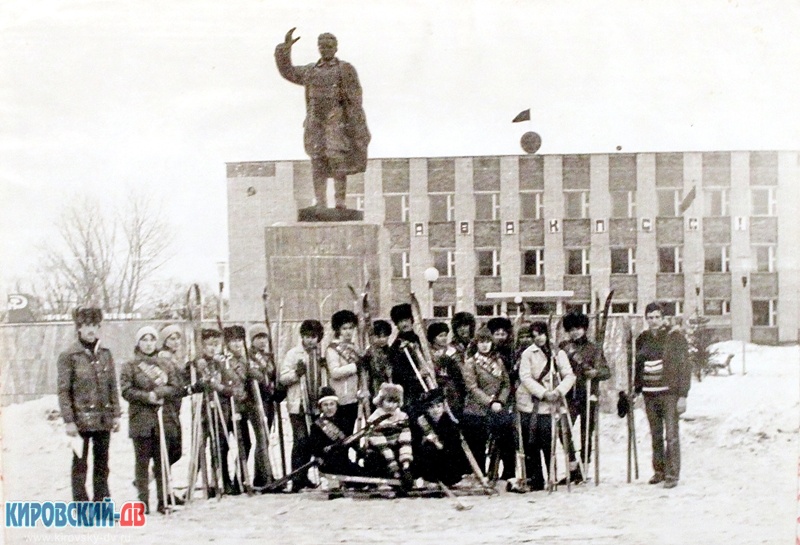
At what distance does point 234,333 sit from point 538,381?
1556 mm

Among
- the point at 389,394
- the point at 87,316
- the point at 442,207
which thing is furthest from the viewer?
the point at 442,207

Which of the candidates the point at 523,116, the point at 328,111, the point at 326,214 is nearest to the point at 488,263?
the point at 523,116

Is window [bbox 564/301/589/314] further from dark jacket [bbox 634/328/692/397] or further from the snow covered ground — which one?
the snow covered ground

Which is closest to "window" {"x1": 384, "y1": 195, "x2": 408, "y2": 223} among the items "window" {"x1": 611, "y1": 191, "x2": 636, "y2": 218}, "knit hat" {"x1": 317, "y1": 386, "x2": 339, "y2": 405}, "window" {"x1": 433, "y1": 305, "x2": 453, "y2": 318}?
"window" {"x1": 433, "y1": 305, "x2": 453, "y2": 318}

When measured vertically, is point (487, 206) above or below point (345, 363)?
above

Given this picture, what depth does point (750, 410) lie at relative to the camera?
4633 millimetres

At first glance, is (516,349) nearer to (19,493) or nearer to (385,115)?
(385,115)

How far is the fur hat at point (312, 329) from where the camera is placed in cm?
452

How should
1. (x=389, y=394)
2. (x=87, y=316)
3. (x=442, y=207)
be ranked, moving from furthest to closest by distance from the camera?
(x=442, y=207)
(x=87, y=316)
(x=389, y=394)

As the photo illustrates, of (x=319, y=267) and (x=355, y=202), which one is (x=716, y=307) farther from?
(x=319, y=267)

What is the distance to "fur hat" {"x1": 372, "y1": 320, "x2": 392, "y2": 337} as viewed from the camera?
452cm

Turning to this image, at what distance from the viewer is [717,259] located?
15.1 feet

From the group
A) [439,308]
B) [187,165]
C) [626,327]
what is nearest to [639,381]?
[626,327]

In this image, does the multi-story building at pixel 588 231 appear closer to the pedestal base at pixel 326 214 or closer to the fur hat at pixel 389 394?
the pedestal base at pixel 326 214
